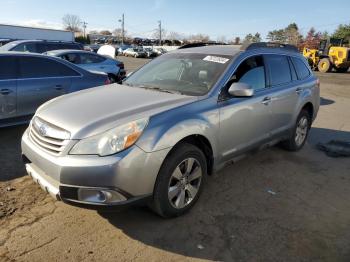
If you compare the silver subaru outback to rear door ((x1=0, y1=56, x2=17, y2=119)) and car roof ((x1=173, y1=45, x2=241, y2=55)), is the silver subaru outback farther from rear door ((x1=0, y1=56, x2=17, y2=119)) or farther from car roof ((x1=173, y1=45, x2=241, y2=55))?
rear door ((x1=0, y1=56, x2=17, y2=119))

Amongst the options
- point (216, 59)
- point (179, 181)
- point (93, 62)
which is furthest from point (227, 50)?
point (93, 62)

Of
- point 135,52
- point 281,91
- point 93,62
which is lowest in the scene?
point 281,91

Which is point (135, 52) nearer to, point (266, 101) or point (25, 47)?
point (25, 47)

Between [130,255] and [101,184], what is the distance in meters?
0.67

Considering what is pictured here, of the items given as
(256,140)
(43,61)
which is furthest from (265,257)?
(43,61)

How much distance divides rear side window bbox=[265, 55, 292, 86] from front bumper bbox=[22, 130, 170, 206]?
2457mm

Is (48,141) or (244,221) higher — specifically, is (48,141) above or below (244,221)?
above

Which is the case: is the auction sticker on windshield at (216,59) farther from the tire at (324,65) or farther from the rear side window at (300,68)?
the tire at (324,65)

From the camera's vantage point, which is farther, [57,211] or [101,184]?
[57,211]

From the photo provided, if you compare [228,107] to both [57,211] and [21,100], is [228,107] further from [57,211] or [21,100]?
[21,100]

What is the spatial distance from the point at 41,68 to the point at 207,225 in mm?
4469

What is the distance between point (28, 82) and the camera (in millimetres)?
6148

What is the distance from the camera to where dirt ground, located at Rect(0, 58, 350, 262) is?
10.3ft

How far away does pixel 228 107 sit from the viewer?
4.03 metres
